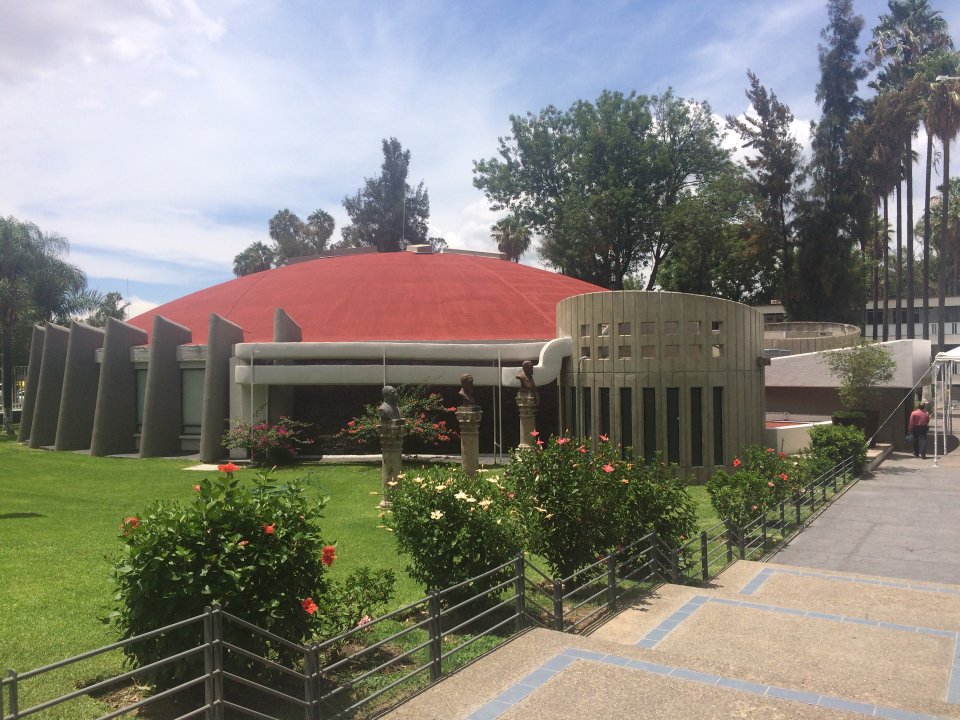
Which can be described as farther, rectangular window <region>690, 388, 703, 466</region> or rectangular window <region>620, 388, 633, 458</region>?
rectangular window <region>620, 388, 633, 458</region>

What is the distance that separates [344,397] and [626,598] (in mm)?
19174

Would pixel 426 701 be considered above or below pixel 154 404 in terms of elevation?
below

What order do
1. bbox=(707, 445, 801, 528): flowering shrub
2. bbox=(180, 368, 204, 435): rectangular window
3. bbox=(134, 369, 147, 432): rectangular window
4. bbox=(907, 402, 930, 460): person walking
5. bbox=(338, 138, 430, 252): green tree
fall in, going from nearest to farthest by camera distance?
bbox=(707, 445, 801, 528): flowering shrub, bbox=(907, 402, 930, 460): person walking, bbox=(180, 368, 204, 435): rectangular window, bbox=(134, 369, 147, 432): rectangular window, bbox=(338, 138, 430, 252): green tree

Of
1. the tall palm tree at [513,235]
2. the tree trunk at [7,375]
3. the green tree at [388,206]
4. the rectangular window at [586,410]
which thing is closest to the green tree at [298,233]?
the green tree at [388,206]

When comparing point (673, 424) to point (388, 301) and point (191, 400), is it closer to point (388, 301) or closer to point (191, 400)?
point (388, 301)

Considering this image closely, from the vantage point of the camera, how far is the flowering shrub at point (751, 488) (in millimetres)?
14828

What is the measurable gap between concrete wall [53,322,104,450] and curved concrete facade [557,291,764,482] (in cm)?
2156

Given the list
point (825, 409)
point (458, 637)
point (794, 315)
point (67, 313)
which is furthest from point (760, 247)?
point (458, 637)

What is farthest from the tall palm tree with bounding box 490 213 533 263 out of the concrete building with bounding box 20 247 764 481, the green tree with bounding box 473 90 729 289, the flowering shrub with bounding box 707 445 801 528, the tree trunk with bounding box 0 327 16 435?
the flowering shrub with bounding box 707 445 801 528

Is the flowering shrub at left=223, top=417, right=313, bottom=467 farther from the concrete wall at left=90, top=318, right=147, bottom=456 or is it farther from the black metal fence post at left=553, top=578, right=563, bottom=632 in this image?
the black metal fence post at left=553, top=578, right=563, bottom=632

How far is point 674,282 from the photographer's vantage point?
51031 millimetres

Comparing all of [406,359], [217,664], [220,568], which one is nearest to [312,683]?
[217,664]

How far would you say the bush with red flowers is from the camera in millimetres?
6562

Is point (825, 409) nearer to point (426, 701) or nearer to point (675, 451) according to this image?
point (675, 451)
